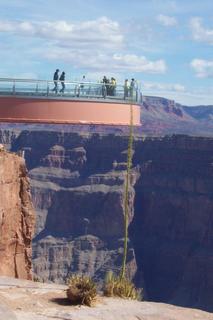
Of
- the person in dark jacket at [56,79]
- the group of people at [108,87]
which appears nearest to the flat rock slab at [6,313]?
the person in dark jacket at [56,79]

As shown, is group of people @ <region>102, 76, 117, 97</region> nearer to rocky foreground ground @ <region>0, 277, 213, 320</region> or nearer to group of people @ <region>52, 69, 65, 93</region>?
group of people @ <region>52, 69, 65, 93</region>

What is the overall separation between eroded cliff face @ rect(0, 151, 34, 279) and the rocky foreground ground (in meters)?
8.74

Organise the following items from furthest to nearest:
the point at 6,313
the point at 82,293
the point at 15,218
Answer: the point at 15,218 < the point at 82,293 < the point at 6,313

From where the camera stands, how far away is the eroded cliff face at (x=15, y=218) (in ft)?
98.2

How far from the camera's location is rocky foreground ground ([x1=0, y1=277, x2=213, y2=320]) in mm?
17891

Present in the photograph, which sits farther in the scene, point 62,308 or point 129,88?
point 129,88

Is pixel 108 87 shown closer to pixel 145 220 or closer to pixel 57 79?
pixel 57 79

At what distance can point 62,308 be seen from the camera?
18.8m

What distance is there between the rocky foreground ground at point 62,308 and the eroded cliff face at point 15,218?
8.74 metres

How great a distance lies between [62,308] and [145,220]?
165 meters

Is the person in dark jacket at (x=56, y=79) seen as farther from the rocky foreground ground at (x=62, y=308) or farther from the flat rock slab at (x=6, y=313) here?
the flat rock slab at (x=6, y=313)

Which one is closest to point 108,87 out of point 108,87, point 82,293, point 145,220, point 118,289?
point 108,87

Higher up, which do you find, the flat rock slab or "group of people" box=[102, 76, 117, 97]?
"group of people" box=[102, 76, 117, 97]

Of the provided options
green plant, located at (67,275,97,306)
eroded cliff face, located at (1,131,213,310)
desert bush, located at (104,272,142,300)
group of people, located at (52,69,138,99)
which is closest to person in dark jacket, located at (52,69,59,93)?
group of people, located at (52,69,138,99)
